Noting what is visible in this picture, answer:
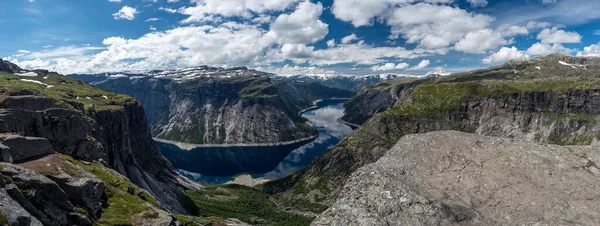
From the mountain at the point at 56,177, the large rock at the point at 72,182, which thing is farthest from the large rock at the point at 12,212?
the large rock at the point at 72,182

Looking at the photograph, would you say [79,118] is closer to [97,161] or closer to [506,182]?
[97,161]

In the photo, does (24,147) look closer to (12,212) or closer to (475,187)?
(12,212)

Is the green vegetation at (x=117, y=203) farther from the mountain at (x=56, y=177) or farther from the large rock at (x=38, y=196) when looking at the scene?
the large rock at (x=38, y=196)

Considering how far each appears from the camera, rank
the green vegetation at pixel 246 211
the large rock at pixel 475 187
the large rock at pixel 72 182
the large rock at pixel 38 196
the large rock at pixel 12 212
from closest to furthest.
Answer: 1. the large rock at pixel 475 187
2. the large rock at pixel 12 212
3. the large rock at pixel 38 196
4. the large rock at pixel 72 182
5. the green vegetation at pixel 246 211

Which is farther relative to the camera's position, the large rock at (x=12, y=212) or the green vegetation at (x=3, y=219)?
the large rock at (x=12, y=212)

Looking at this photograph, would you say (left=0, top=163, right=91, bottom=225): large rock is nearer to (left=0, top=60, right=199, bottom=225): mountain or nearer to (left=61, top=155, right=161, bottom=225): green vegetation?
(left=0, top=60, right=199, bottom=225): mountain

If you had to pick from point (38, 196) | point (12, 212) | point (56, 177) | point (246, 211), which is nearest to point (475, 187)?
point (12, 212)

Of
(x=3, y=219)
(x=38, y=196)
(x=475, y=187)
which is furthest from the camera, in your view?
(x=38, y=196)

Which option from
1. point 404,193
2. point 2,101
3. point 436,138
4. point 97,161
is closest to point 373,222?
point 404,193
